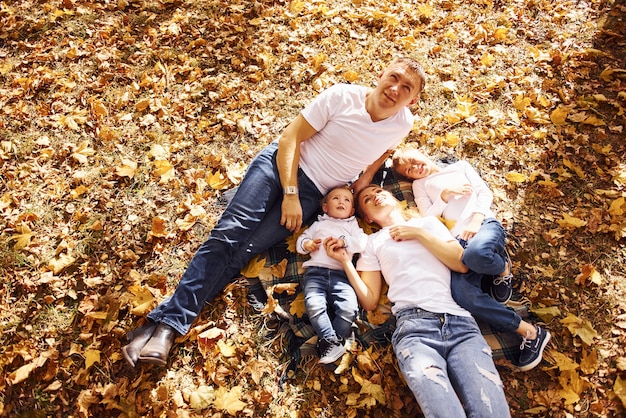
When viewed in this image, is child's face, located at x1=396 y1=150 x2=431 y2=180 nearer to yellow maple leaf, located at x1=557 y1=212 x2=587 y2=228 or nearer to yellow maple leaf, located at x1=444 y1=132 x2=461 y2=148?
yellow maple leaf, located at x1=444 y1=132 x2=461 y2=148

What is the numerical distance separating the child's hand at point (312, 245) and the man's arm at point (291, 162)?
0.20m

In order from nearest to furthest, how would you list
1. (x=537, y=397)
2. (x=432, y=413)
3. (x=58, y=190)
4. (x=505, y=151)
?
(x=432, y=413) → (x=537, y=397) → (x=58, y=190) → (x=505, y=151)

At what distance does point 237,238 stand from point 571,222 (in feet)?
9.99

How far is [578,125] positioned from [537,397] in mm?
3037

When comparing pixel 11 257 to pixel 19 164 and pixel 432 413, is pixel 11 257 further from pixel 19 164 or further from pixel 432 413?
pixel 432 413

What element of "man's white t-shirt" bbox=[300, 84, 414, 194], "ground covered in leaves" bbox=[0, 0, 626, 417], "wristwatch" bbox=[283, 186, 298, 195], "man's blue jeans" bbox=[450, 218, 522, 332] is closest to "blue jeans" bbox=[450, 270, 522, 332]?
"man's blue jeans" bbox=[450, 218, 522, 332]

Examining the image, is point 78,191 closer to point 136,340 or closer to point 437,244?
point 136,340

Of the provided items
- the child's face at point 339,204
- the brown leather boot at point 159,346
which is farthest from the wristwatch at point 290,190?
the brown leather boot at point 159,346

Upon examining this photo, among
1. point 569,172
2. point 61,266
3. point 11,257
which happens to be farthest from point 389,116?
point 11,257

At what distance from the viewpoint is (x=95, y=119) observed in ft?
15.1

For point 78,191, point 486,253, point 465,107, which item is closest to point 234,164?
point 78,191

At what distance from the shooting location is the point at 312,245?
3518mm

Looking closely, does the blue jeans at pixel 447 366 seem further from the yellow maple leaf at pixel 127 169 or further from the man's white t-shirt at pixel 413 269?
the yellow maple leaf at pixel 127 169

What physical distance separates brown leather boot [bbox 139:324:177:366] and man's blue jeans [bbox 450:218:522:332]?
85.6 inches
